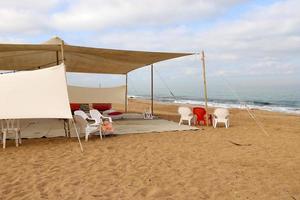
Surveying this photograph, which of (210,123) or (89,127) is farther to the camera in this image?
(210,123)

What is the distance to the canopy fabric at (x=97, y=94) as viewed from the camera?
12.9 m

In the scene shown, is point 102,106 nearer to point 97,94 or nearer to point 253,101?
point 97,94

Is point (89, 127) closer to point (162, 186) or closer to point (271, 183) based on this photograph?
point (162, 186)

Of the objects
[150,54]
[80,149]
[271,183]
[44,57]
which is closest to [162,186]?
[271,183]

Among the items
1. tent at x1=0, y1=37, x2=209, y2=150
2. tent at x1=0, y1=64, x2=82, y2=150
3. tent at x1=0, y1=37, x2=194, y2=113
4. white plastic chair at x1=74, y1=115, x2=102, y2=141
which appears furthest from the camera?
tent at x1=0, y1=37, x2=194, y2=113

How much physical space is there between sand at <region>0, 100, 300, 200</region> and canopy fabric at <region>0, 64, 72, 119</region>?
0.66m

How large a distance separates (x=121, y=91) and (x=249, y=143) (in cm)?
758

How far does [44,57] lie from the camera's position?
9.44 m

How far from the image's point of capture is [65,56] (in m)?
9.05

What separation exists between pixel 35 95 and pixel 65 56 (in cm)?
342

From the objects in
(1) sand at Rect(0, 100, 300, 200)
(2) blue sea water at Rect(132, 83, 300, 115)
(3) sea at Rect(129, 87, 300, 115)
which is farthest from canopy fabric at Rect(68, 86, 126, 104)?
(1) sand at Rect(0, 100, 300, 200)

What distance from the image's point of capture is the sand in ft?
11.4

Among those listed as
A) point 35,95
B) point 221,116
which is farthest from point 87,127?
point 221,116

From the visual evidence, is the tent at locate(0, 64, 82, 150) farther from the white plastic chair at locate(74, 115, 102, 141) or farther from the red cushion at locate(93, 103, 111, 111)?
the red cushion at locate(93, 103, 111, 111)
